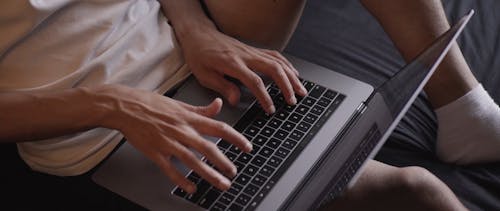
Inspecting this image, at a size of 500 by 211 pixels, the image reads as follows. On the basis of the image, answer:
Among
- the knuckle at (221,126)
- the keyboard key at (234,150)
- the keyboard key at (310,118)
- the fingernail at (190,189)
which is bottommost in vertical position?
the keyboard key at (234,150)

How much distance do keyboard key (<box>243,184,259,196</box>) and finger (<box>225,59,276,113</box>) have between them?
134mm

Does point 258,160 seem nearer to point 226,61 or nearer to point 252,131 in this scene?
point 252,131

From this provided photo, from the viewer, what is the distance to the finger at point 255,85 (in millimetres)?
1047

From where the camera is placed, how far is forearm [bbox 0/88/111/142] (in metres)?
0.97

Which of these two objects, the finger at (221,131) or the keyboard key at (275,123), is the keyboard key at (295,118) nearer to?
the keyboard key at (275,123)

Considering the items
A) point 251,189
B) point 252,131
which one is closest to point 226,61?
point 252,131

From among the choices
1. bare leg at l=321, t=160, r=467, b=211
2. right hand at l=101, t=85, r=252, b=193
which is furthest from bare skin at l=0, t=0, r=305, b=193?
bare leg at l=321, t=160, r=467, b=211

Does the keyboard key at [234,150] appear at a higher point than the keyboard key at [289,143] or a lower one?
lower

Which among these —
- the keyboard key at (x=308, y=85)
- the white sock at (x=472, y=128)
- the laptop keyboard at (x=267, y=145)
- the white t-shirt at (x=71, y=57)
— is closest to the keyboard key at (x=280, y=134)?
the laptop keyboard at (x=267, y=145)

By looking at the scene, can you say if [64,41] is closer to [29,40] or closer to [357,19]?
[29,40]

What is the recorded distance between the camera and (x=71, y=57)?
41.3 inches

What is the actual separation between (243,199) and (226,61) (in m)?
0.24

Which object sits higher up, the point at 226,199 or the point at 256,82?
the point at 256,82

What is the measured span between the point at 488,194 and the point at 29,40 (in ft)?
2.60
